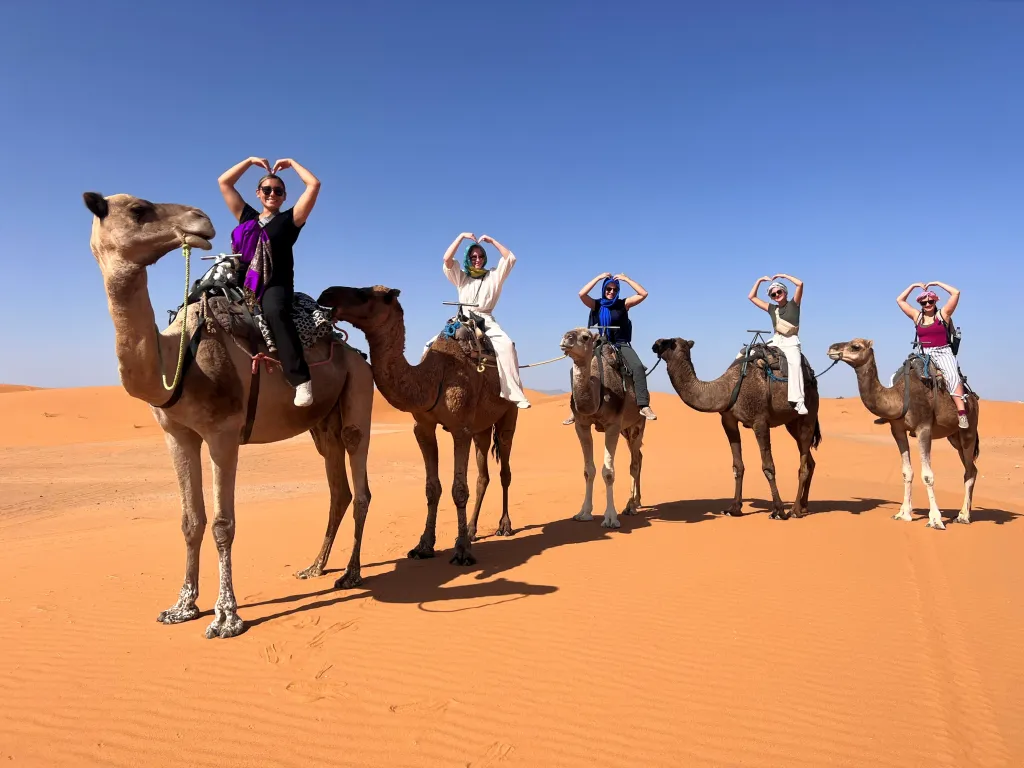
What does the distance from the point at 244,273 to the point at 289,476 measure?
1428 cm

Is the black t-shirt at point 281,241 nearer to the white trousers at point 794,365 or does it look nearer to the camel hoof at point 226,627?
the camel hoof at point 226,627

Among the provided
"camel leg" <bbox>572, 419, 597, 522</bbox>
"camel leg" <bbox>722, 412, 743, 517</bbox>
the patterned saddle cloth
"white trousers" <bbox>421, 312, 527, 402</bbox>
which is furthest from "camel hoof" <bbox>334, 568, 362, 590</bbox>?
"camel leg" <bbox>722, 412, 743, 517</bbox>

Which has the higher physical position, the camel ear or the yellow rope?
the camel ear

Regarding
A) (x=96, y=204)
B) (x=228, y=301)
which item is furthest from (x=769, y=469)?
(x=96, y=204)

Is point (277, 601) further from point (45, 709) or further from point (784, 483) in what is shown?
point (784, 483)

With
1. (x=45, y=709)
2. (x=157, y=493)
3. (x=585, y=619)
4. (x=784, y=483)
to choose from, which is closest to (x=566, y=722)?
(x=585, y=619)


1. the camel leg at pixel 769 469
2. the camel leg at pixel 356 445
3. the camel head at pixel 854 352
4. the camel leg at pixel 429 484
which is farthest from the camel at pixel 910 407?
the camel leg at pixel 356 445

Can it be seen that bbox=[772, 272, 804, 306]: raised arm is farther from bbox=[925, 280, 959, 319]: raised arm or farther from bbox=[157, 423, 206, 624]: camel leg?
bbox=[157, 423, 206, 624]: camel leg

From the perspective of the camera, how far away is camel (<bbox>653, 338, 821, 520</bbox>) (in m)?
10.5

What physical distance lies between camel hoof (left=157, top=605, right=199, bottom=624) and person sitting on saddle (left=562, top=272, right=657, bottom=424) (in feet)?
20.5

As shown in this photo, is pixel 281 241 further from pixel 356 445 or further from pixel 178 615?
pixel 178 615

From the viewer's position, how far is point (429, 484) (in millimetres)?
7758

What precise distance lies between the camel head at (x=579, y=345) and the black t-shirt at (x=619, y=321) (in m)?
1.10

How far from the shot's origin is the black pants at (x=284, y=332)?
5773 mm
